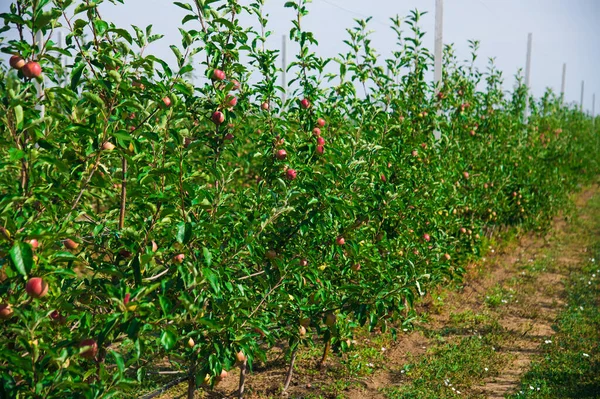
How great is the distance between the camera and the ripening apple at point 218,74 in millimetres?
2633

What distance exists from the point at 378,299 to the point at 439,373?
4.48 ft

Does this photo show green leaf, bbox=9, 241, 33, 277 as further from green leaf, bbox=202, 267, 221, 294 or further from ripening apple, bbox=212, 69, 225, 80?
ripening apple, bbox=212, 69, 225, 80

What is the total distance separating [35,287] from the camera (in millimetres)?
1780

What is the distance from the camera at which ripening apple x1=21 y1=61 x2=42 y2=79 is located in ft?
6.42

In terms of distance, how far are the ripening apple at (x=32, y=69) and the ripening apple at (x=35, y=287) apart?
0.72 meters

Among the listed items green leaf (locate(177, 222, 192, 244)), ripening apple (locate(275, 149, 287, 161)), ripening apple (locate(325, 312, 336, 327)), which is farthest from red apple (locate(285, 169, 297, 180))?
green leaf (locate(177, 222, 192, 244))

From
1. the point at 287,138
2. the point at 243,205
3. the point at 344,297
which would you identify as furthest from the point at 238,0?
the point at 344,297

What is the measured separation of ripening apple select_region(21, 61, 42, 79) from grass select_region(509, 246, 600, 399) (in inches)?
129

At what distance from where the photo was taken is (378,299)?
292cm

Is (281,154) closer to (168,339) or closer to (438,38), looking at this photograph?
(168,339)

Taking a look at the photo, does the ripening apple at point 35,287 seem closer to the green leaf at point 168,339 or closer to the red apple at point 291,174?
the green leaf at point 168,339

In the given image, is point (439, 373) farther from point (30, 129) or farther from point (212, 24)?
point (30, 129)

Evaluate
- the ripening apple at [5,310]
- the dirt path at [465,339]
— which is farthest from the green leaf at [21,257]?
the dirt path at [465,339]

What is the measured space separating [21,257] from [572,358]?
4.02m
